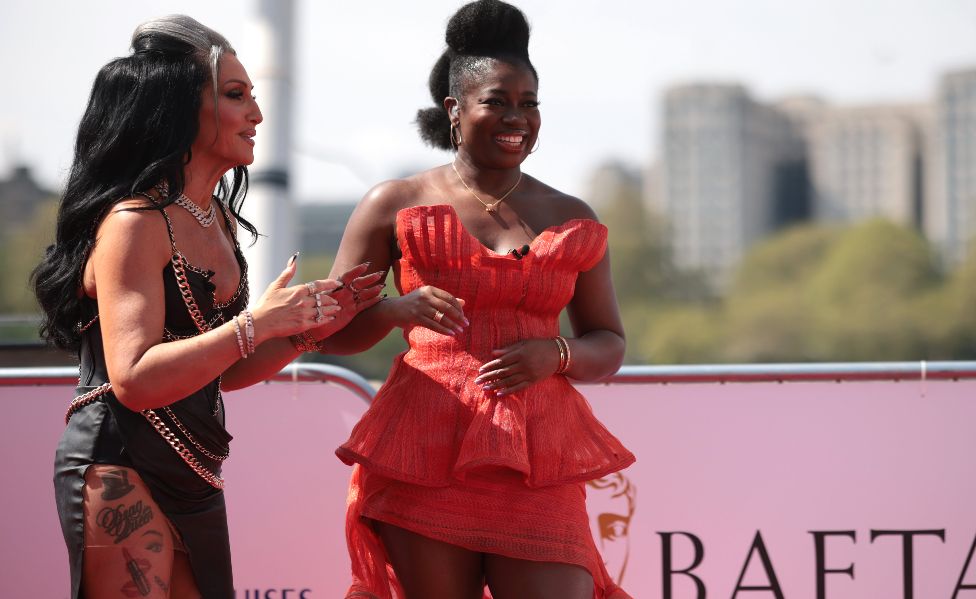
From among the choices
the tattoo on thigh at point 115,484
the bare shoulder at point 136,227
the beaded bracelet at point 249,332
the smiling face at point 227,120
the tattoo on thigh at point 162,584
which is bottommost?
the tattoo on thigh at point 162,584

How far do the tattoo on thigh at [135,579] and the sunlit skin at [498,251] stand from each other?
2.51ft

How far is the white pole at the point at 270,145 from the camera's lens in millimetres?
6930

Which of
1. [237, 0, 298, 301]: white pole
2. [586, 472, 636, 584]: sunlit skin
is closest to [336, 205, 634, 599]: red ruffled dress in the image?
[586, 472, 636, 584]: sunlit skin

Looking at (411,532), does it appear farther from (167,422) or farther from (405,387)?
(167,422)

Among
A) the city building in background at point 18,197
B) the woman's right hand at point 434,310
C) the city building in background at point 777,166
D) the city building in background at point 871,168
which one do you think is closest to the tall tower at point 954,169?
the city building in background at point 777,166

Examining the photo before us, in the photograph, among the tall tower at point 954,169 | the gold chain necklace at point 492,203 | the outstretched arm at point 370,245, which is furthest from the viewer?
the tall tower at point 954,169

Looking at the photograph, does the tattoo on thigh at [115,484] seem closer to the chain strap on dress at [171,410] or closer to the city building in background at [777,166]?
the chain strap on dress at [171,410]

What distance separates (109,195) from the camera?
3.12m

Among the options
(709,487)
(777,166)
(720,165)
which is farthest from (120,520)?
(777,166)

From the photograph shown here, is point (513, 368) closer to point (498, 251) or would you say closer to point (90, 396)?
point (498, 251)

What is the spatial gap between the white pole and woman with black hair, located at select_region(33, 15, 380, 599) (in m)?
3.58

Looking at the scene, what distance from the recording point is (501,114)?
→ 12.3ft

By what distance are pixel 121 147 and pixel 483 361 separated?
1.14 m

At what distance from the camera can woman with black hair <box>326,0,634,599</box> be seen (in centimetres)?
354
